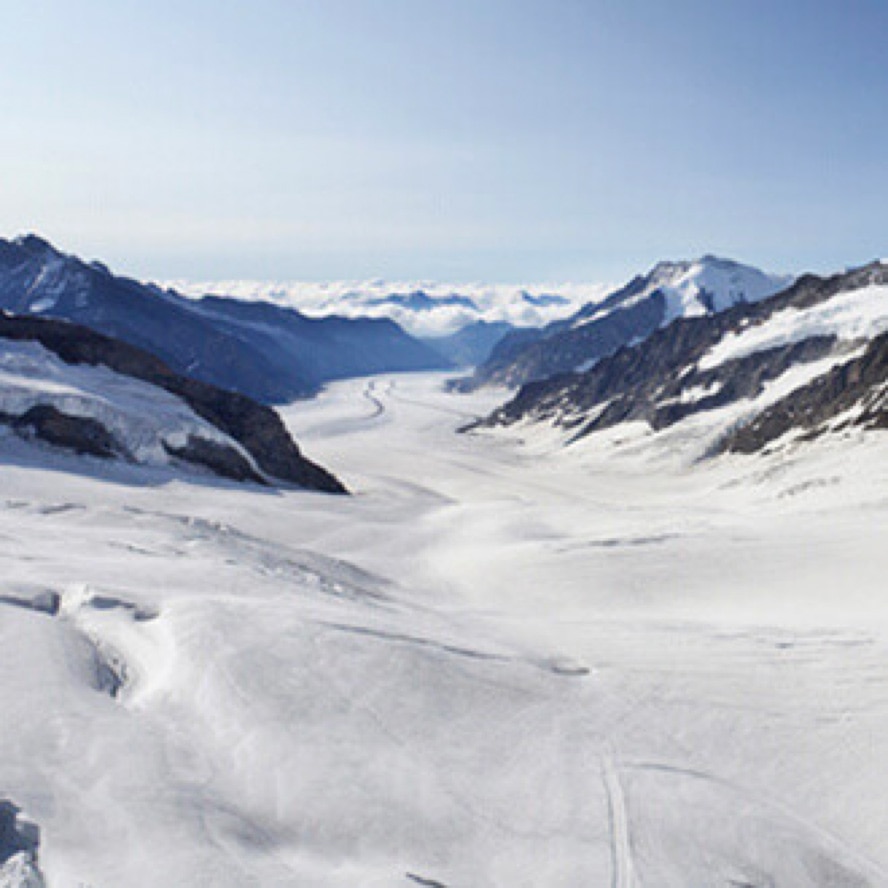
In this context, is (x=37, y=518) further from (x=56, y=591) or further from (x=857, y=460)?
(x=857, y=460)

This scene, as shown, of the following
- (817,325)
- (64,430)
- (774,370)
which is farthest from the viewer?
(817,325)

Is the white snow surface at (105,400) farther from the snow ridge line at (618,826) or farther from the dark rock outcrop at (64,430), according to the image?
the snow ridge line at (618,826)

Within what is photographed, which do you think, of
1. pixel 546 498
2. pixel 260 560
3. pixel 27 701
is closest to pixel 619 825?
pixel 27 701

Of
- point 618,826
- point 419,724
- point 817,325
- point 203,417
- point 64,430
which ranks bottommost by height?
point 618,826

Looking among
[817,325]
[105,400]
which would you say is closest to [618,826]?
[105,400]

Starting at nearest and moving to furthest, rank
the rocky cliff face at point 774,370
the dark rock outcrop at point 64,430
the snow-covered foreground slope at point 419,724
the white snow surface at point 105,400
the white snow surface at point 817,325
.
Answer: the snow-covered foreground slope at point 419,724 < the dark rock outcrop at point 64,430 < the white snow surface at point 105,400 < the rocky cliff face at point 774,370 < the white snow surface at point 817,325

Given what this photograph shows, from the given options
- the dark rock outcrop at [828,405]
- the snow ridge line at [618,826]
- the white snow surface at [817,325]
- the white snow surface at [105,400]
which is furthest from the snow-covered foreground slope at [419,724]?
the white snow surface at [817,325]

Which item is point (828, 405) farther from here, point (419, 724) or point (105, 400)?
point (419, 724)
